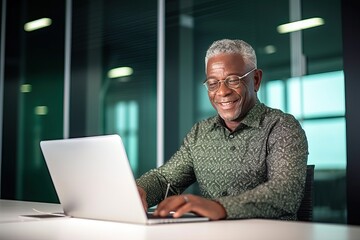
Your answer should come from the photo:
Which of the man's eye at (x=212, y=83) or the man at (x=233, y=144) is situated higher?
the man's eye at (x=212, y=83)

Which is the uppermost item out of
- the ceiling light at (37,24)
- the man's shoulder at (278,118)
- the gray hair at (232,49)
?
the ceiling light at (37,24)

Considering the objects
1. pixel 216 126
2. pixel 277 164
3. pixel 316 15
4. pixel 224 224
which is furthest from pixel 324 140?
pixel 224 224

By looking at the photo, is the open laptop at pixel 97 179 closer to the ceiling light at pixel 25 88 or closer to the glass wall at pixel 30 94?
the glass wall at pixel 30 94

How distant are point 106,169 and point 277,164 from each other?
68 centimetres

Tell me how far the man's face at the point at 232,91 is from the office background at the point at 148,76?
4.04 feet

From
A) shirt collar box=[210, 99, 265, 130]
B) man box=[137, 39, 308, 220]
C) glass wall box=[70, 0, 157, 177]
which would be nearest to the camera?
man box=[137, 39, 308, 220]

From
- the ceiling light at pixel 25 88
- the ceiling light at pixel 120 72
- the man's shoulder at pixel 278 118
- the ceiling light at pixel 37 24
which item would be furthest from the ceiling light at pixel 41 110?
the man's shoulder at pixel 278 118

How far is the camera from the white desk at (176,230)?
117 cm

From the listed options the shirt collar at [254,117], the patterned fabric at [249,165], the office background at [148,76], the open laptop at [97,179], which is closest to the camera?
the open laptop at [97,179]

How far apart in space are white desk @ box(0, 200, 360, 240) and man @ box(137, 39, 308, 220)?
436 mm

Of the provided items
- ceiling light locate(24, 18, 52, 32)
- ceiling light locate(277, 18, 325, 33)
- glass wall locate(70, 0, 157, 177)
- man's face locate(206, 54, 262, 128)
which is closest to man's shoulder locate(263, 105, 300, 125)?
man's face locate(206, 54, 262, 128)

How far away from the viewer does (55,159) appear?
5.25 feet

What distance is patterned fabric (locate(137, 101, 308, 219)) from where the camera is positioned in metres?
1.68

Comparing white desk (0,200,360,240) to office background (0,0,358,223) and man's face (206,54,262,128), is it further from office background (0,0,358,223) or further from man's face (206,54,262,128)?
office background (0,0,358,223)
